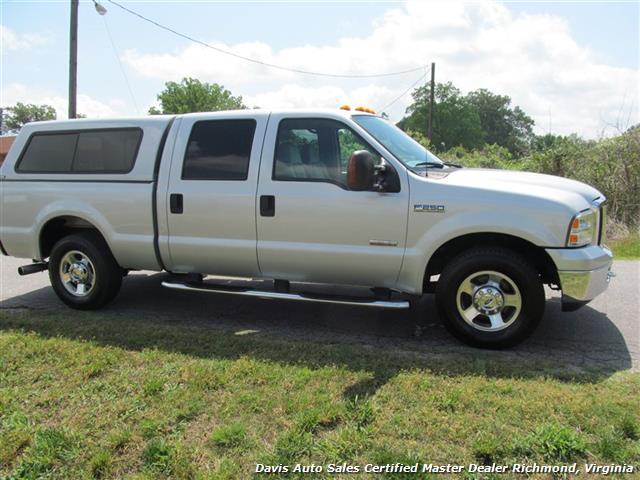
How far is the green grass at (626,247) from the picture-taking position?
341 inches

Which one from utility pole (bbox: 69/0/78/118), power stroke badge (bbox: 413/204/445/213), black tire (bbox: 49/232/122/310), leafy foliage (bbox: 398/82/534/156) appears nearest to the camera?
power stroke badge (bbox: 413/204/445/213)

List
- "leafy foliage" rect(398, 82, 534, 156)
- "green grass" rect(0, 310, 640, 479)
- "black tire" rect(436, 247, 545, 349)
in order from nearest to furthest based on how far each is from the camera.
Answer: "green grass" rect(0, 310, 640, 479)
"black tire" rect(436, 247, 545, 349)
"leafy foliage" rect(398, 82, 534, 156)

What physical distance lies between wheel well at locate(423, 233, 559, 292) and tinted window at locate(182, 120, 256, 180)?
1.90 m

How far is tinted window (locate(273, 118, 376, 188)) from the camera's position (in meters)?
4.71

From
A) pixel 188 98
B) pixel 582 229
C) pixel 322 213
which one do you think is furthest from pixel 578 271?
pixel 188 98

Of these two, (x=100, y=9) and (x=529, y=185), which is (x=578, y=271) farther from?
(x=100, y=9)

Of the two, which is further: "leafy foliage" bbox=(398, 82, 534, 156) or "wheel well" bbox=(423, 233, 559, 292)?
"leafy foliage" bbox=(398, 82, 534, 156)

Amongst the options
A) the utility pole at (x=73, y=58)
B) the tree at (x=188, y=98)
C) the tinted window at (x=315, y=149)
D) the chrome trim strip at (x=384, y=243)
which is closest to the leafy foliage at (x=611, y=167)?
the chrome trim strip at (x=384, y=243)

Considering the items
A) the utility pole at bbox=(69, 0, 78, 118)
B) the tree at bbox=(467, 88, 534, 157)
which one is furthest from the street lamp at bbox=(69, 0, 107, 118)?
the tree at bbox=(467, 88, 534, 157)

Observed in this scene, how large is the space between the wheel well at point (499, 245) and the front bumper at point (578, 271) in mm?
142

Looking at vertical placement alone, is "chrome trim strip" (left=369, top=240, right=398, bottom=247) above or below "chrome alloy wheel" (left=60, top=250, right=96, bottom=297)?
above

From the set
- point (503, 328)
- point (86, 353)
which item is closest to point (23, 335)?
point (86, 353)

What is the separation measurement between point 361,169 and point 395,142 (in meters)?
0.87

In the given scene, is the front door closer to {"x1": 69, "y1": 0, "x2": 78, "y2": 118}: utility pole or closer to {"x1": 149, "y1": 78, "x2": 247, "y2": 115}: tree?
{"x1": 69, "y1": 0, "x2": 78, "y2": 118}: utility pole
